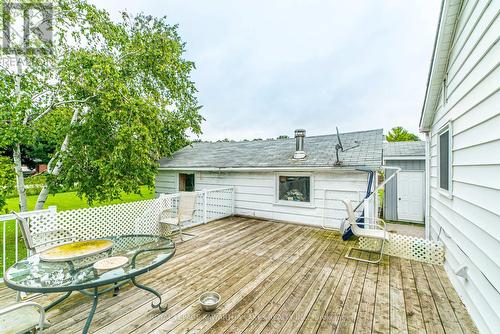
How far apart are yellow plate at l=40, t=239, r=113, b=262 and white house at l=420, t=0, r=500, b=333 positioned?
4195mm

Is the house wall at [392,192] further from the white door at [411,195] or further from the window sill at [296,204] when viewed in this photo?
the window sill at [296,204]

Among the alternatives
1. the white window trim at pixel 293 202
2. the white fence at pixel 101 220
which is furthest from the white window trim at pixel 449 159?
the white fence at pixel 101 220

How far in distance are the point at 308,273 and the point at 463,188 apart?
257cm

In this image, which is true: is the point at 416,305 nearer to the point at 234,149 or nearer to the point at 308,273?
the point at 308,273

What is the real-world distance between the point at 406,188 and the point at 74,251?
9843mm

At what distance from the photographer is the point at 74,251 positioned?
2.58 metres

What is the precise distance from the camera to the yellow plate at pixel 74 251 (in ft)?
7.94

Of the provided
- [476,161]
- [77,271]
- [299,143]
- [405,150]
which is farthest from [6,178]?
[405,150]

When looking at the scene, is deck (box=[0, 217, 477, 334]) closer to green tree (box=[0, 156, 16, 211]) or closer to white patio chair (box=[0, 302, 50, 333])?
white patio chair (box=[0, 302, 50, 333])

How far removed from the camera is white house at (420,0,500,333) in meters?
2.02

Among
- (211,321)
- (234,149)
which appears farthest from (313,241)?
(234,149)

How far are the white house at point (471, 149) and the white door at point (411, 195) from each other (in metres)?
4.49

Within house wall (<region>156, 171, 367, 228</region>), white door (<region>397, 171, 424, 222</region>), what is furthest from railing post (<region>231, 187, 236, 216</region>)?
white door (<region>397, 171, 424, 222</region>)

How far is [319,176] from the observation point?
6715 millimetres
